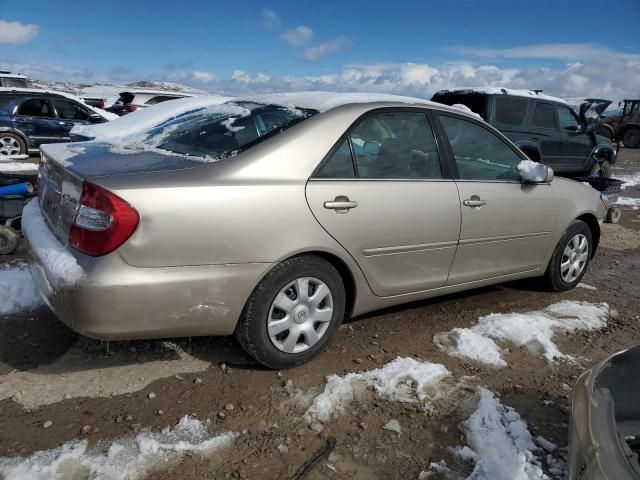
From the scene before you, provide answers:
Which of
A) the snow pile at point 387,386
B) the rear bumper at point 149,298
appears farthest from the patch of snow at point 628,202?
the rear bumper at point 149,298

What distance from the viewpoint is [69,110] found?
12008mm

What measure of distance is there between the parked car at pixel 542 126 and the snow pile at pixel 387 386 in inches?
246

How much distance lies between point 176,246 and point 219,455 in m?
0.96

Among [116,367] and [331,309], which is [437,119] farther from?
[116,367]

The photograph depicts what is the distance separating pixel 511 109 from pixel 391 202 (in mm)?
6473

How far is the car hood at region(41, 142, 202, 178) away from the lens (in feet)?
8.45

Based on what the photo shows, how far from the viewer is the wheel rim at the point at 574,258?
178 inches

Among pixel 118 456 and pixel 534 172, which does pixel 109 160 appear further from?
pixel 534 172

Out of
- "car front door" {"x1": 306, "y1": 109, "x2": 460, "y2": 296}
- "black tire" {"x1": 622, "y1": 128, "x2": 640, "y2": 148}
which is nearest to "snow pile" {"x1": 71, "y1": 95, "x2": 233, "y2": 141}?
"car front door" {"x1": 306, "y1": 109, "x2": 460, "y2": 296}

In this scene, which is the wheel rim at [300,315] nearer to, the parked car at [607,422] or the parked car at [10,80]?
the parked car at [607,422]

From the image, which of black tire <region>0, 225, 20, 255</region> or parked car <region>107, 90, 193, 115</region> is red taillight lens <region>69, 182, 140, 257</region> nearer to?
black tire <region>0, 225, 20, 255</region>

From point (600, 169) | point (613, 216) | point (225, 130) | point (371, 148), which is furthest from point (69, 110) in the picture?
point (600, 169)

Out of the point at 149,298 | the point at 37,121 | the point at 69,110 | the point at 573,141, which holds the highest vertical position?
the point at 573,141

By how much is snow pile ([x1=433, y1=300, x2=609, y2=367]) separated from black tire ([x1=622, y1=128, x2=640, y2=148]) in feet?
78.5
